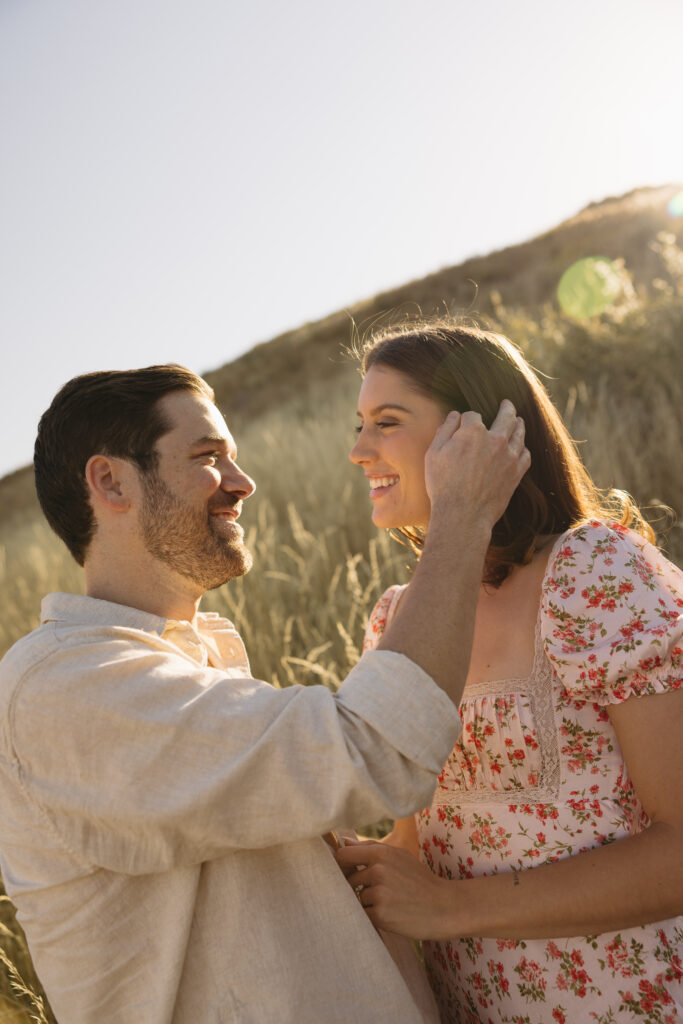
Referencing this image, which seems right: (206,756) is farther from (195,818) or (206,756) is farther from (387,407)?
(387,407)

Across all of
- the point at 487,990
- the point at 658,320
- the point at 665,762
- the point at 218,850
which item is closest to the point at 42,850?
the point at 218,850

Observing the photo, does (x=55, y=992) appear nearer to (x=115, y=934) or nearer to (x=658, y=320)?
(x=115, y=934)

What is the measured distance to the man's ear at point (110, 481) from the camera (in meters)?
1.87

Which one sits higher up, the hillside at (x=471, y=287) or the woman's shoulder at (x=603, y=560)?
the hillside at (x=471, y=287)

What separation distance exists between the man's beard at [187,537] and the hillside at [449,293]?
53.8 feet

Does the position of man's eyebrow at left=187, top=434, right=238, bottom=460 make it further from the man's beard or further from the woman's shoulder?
the woman's shoulder

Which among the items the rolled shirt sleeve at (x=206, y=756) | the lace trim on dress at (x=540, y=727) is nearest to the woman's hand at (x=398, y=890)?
the lace trim on dress at (x=540, y=727)

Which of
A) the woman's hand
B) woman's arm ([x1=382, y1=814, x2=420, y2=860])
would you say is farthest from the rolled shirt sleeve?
woman's arm ([x1=382, y1=814, x2=420, y2=860])

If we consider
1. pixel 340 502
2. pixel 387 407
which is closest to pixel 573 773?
pixel 387 407

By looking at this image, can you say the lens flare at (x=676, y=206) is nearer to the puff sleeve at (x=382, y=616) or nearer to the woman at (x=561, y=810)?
the puff sleeve at (x=382, y=616)

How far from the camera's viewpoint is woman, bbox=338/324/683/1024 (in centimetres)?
163

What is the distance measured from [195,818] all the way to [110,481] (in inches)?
35.1

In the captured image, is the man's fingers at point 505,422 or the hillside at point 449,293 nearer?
the man's fingers at point 505,422

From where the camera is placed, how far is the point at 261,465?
6.99 meters
